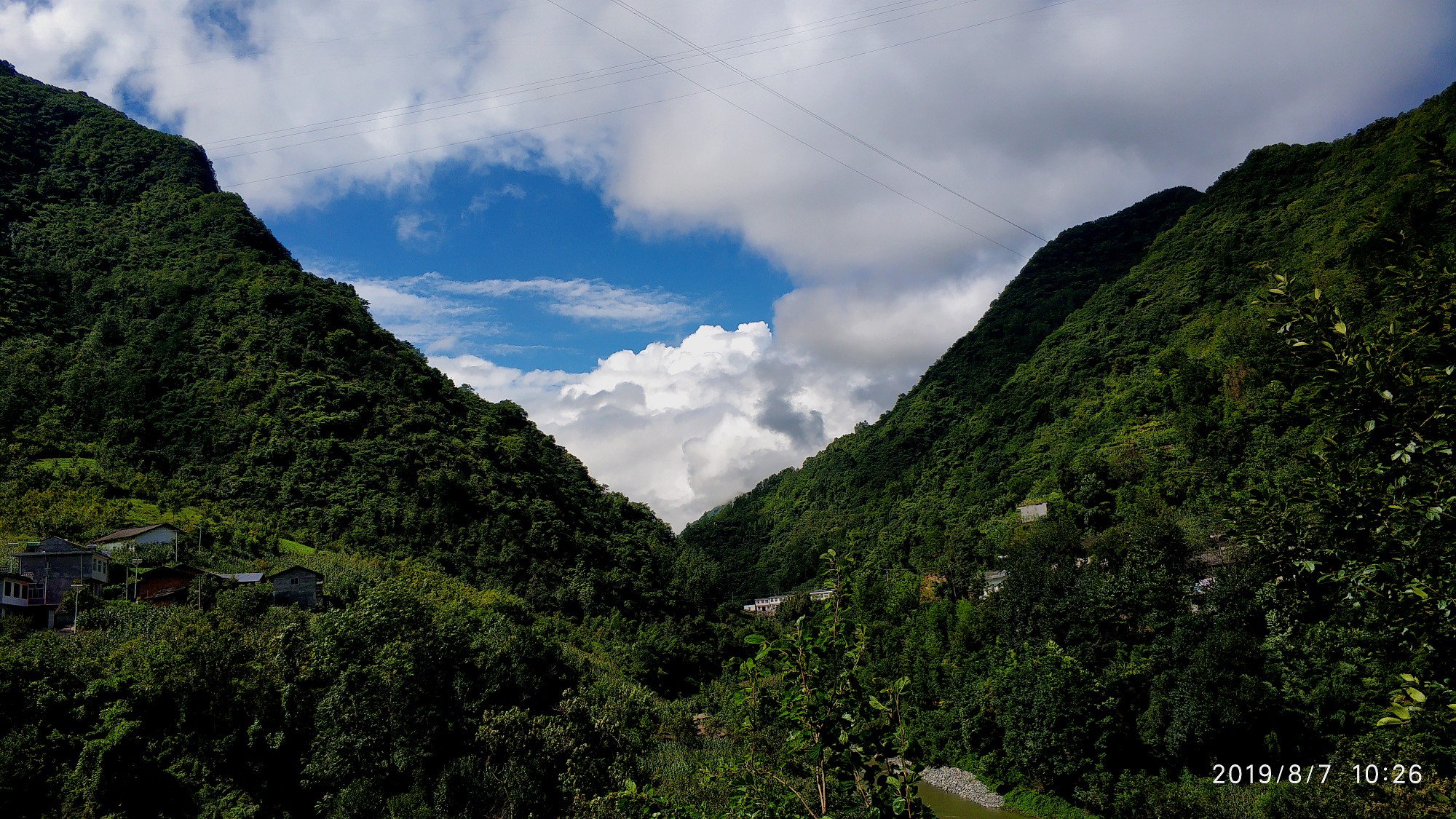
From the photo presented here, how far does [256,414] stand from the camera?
49.1 m

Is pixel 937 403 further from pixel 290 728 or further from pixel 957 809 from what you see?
pixel 290 728

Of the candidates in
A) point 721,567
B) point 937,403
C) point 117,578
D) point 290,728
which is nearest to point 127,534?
point 117,578

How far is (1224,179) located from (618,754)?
8612cm

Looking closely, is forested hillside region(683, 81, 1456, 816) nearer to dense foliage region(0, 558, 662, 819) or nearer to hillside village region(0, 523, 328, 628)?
dense foliage region(0, 558, 662, 819)

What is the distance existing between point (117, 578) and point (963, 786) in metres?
32.9

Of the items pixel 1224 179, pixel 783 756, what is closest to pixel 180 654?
pixel 783 756

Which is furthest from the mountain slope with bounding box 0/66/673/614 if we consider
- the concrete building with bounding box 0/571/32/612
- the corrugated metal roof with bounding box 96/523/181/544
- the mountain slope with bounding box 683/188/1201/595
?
the mountain slope with bounding box 683/188/1201/595

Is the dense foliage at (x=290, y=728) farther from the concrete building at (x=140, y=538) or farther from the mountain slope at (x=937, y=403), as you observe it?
the mountain slope at (x=937, y=403)

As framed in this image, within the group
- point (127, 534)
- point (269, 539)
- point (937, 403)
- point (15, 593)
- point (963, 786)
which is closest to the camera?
point (15, 593)

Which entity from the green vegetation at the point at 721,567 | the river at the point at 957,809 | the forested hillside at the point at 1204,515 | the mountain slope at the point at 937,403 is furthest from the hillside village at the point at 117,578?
the mountain slope at the point at 937,403

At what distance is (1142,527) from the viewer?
34.7 metres

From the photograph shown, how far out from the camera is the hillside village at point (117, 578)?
24094 mm

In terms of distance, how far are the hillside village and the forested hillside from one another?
22.5 metres
